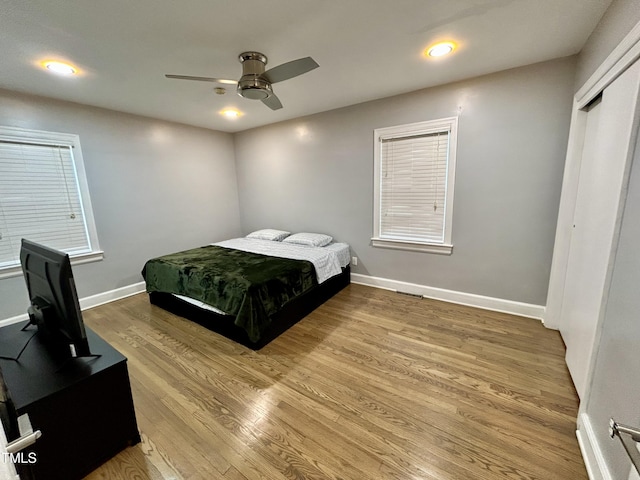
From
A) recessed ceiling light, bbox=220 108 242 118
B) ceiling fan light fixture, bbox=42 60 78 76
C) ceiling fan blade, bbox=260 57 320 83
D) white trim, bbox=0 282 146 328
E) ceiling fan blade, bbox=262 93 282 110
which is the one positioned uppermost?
recessed ceiling light, bbox=220 108 242 118

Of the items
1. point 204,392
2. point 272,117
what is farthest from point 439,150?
point 204,392

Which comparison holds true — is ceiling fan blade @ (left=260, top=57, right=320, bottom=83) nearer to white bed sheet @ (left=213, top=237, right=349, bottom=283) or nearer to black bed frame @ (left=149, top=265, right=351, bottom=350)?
white bed sheet @ (left=213, top=237, right=349, bottom=283)

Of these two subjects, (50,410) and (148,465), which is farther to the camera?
(148,465)

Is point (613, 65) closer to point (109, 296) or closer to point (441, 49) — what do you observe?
point (441, 49)

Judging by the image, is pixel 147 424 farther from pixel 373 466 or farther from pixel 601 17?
pixel 601 17

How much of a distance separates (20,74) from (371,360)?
3893mm

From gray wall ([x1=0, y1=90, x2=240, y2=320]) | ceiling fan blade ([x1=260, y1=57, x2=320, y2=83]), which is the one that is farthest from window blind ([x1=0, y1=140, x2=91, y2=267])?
ceiling fan blade ([x1=260, y1=57, x2=320, y2=83])

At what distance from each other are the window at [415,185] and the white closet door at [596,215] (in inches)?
43.3

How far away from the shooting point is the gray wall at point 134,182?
2.85 m

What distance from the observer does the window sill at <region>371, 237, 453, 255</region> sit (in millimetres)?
3094

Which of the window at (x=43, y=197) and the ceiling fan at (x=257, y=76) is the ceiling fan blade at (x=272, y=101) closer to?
the ceiling fan at (x=257, y=76)

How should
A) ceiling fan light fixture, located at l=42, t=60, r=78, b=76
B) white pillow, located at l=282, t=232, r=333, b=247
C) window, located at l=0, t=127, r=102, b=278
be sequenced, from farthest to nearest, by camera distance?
white pillow, located at l=282, t=232, r=333, b=247 → window, located at l=0, t=127, r=102, b=278 → ceiling fan light fixture, located at l=42, t=60, r=78, b=76

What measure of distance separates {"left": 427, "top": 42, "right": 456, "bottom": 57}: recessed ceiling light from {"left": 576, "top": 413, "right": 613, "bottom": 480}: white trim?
2.58 meters

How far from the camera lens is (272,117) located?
380cm
